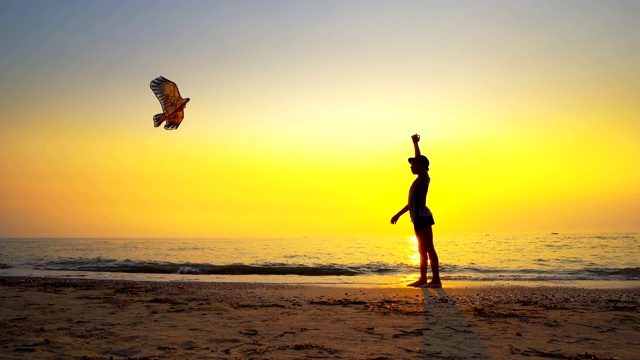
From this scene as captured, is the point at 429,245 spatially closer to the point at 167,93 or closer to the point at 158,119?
the point at 158,119

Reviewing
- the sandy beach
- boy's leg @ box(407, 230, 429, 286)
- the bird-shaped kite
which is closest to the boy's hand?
boy's leg @ box(407, 230, 429, 286)

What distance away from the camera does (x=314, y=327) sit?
14.3 feet

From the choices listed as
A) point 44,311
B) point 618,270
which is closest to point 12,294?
point 44,311

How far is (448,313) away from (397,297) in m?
1.62

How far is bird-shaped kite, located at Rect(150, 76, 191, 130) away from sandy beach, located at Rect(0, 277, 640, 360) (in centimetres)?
360

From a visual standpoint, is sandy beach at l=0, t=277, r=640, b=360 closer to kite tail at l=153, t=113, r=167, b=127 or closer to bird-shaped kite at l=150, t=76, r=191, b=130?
kite tail at l=153, t=113, r=167, b=127

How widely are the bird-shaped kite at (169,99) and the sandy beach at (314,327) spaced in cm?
360

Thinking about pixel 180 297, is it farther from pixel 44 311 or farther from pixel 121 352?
pixel 121 352

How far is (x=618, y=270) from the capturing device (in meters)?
14.4

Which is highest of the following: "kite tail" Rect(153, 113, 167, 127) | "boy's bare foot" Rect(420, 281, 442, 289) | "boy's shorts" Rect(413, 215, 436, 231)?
"kite tail" Rect(153, 113, 167, 127)

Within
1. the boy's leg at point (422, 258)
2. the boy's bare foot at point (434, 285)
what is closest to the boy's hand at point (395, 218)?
the boy's leg at point (422, 258)

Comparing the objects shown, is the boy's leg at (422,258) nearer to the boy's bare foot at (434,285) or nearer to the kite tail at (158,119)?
the boy's bare foot at (434,285)

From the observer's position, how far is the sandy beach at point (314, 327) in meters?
3.41

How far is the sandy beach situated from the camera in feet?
11.2
